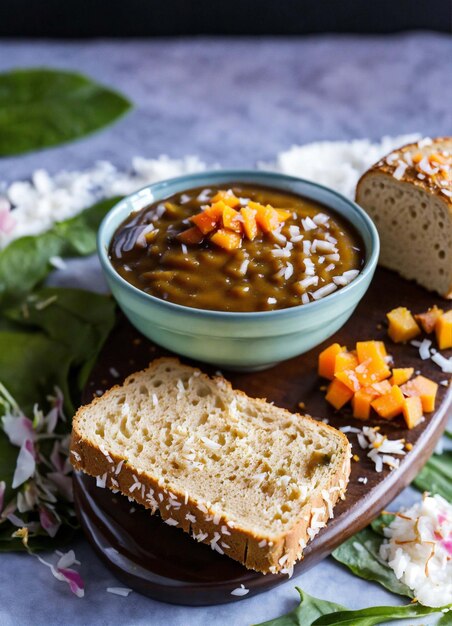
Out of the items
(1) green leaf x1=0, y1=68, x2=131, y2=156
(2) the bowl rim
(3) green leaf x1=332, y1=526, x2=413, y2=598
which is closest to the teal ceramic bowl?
(2) the bowl rim

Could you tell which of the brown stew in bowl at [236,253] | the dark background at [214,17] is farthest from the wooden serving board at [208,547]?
the dark background at [214,17]

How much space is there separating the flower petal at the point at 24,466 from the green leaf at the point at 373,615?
1032 mm

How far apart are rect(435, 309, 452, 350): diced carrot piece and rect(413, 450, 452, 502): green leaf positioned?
15.7 inches

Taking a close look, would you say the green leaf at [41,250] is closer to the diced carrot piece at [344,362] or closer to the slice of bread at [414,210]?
the slice of bread at [414,210]

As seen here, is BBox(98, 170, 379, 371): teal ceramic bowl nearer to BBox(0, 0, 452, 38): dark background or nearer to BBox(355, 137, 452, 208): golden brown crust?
BBox(355, 137, 452, 208): golden brown crust

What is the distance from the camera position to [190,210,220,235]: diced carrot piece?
9.66 ft

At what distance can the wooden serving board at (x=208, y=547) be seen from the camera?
8.32 ft

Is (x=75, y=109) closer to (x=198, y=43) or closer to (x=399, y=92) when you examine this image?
(x=198, y=43)

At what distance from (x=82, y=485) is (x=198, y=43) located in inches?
167

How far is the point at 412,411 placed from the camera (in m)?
2.86

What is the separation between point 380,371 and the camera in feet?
9.68

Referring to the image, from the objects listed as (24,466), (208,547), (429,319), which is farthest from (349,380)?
Answer: (24,466)

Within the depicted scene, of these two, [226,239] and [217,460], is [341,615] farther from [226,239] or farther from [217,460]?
[226,239]

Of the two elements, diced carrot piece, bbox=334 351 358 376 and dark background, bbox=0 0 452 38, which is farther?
dark background, bbox=0 0 452 38
